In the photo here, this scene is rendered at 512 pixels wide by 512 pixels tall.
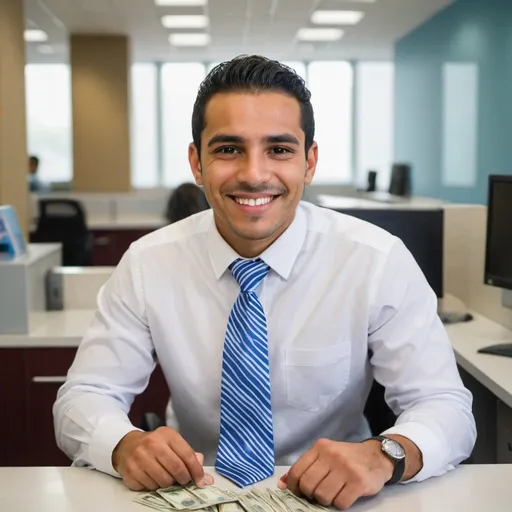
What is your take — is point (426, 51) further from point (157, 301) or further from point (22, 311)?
point (157, 301)

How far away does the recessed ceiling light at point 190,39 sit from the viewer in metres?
10.3

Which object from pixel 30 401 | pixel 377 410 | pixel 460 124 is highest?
pixel 460 124

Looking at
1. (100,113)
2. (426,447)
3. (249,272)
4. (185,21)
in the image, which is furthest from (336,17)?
(426,447)

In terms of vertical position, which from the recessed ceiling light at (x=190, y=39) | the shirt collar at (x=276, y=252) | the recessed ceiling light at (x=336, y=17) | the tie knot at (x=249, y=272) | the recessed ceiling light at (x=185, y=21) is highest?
the recessed ceiling light at (x=336, y=17)

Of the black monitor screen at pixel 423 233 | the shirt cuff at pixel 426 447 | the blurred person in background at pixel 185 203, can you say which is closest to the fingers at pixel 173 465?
the shirt cuff at pixel 426 447

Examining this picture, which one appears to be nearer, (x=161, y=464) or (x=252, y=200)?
(x=161, y=464)

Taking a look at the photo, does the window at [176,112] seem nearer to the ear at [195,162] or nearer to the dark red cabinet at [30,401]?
the dark red cabinet at [30,401]

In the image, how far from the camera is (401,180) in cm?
982

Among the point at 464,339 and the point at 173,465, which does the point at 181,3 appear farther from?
the point at 173,465

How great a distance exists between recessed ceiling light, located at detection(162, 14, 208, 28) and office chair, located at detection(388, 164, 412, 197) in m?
2.87

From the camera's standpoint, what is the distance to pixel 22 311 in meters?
2.96

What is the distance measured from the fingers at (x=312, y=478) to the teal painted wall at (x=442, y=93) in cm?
596

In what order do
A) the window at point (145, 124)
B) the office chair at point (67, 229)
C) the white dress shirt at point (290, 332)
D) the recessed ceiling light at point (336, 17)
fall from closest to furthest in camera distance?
1. the white dress shirt at point (290, 332)
2. the office chair at point (67, 229)
3. the recessed ceiling light at point (336, 17)
4. the window at point (145, 124)

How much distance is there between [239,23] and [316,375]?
807 cm
